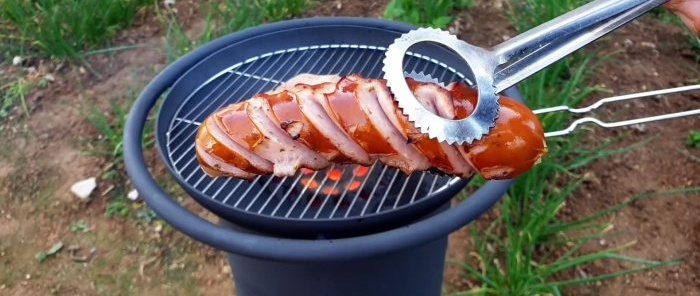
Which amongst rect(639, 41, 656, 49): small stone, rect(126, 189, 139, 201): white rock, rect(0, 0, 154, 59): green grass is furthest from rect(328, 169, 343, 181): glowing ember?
rect(639, 41, 656, 49): small stone

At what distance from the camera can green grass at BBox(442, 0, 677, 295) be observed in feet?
7.89

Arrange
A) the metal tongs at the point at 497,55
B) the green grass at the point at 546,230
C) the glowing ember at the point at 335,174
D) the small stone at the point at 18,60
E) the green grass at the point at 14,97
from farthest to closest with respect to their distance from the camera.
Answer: the small stone at the point at 18,60, the green grass at the point at 14,97, the green grass at the point at 546,230, the glowing ember at the point at 335,174, the metal tongs at the point at 497,55

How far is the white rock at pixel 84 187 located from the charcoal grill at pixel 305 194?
1200 millimetres

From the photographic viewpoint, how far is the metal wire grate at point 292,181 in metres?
1.74

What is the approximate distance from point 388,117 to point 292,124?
21cm

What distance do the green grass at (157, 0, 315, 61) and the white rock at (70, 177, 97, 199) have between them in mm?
672

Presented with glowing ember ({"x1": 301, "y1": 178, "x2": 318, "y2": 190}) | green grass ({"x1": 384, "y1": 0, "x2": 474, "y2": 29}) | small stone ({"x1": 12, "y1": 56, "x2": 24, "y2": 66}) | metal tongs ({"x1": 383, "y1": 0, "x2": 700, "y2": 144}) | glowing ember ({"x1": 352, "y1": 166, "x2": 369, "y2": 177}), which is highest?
metal tongs ({"x1": 383, "y1": 0, "x2": 700, "y2": 144})

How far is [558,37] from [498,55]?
13cm

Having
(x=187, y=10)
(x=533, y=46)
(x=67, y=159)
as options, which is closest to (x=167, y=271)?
(x=67, y=159)

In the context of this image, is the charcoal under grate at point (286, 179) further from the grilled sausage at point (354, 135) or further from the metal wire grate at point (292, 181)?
the grilled sausage at point (354, 135)

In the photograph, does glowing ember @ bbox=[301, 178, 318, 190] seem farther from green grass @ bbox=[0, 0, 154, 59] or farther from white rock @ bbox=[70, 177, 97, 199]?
green grass @ bbox=[0, 0, 154, 59]

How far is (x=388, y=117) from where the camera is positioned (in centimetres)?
146

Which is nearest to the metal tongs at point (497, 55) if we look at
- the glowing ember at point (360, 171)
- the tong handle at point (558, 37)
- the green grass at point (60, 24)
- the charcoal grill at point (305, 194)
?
the tong handle at point (558, 37)

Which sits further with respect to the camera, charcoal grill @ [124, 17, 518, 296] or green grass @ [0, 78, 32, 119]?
green grass @ [0, 78, 32, 119]
